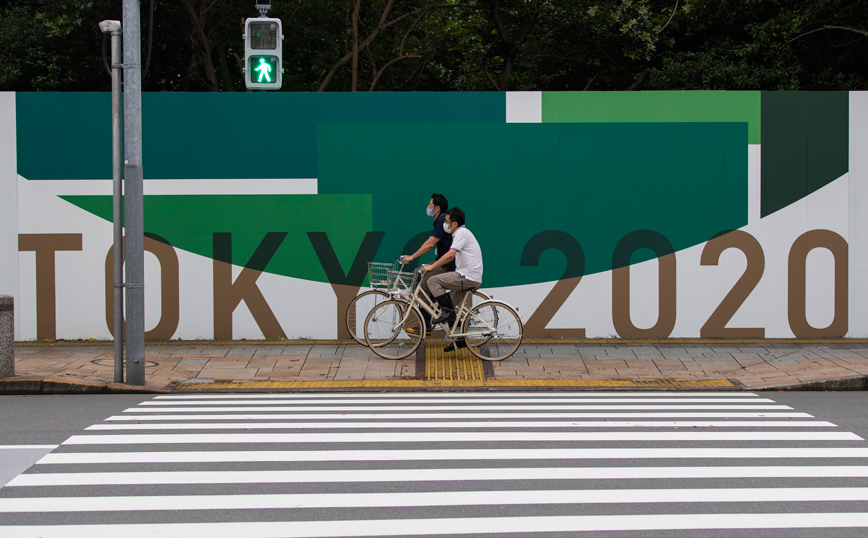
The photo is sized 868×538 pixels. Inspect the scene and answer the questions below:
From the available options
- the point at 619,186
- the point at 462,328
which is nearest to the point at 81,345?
the point at 462,328

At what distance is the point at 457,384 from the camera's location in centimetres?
968

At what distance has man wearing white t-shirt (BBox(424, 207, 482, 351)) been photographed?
34.6 ft

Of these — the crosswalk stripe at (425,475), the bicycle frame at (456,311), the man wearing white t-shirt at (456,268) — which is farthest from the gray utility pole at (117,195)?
the man wearing white t-shirt at (456,268)

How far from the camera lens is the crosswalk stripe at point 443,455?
253 inches

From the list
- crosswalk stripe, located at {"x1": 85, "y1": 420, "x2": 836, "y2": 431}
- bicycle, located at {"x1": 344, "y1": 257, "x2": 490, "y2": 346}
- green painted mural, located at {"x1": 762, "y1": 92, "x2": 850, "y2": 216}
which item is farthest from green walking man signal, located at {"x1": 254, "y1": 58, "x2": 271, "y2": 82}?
green painted mural, located at {"x1": 762, "y1": 92, "x2": 850, "y2": 216}

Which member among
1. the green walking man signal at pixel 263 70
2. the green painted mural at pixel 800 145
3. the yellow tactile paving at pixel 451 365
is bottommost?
the yellow tactile paving at pixel 451 365

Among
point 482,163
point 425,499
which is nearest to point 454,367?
point 482,163

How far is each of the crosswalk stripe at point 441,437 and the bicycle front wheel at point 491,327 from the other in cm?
337

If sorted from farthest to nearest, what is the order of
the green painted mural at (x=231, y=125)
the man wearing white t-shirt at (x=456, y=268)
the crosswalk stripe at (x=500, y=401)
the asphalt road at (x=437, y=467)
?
1. the green painted mural at (x=231, y=125)
2. the man wearing white t-shirt at (x=456, y=268)
3. the crosswalk stripe at (x=500, y=401)
4. the asphalt road at (x=437, y=467)

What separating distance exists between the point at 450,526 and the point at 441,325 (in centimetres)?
584

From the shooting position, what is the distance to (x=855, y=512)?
5215 mm

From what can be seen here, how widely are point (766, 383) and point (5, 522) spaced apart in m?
7.96

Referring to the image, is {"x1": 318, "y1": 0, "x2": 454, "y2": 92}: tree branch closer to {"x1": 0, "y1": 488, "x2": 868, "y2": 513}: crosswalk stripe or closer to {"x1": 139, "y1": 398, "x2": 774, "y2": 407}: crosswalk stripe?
{"x1": 139, "y1": 398, "x2": 774, "y2": 407}: crosswalk stripe

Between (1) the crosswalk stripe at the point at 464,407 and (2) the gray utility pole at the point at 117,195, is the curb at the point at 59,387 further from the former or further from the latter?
(1) the crosswalk stripe at the point at 464,407
